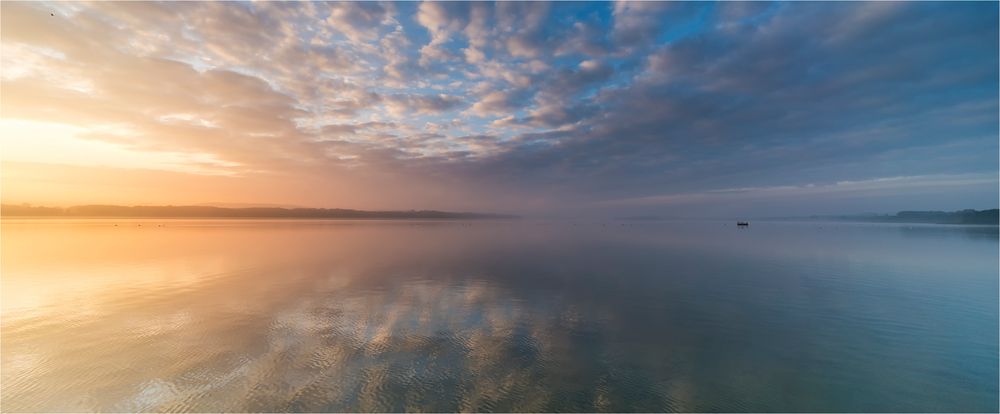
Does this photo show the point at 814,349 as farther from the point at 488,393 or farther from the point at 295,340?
the point at 295,340

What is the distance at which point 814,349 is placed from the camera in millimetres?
13375

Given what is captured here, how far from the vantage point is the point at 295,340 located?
44.7ft

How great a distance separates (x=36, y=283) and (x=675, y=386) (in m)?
36.0

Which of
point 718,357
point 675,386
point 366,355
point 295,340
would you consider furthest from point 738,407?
point 295,340

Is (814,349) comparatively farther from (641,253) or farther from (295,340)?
(641,253)

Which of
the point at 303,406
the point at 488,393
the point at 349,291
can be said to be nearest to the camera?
the point at 303,406

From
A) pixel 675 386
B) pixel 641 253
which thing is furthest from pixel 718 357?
pixel 641 253

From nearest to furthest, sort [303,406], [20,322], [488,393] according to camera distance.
→ [303,406], [488,393], [20,322]

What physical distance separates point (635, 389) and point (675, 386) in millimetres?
1185

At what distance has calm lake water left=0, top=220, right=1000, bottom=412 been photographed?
9.91 m

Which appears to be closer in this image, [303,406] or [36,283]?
[303,406]

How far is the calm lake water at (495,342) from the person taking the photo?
9914mm

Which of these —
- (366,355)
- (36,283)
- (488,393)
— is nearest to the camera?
(488,393)

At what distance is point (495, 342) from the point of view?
13.5m
